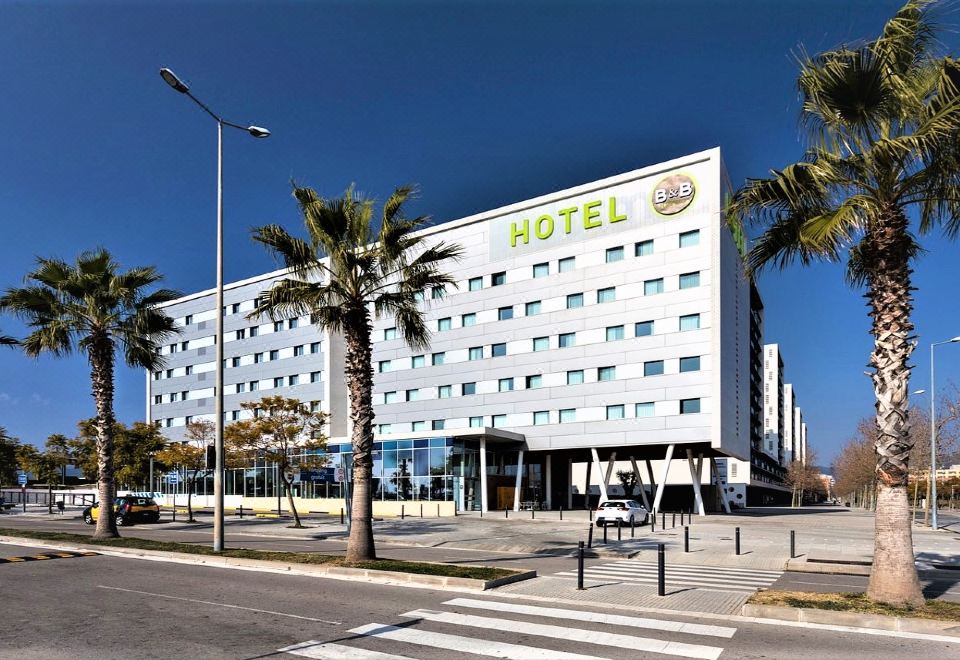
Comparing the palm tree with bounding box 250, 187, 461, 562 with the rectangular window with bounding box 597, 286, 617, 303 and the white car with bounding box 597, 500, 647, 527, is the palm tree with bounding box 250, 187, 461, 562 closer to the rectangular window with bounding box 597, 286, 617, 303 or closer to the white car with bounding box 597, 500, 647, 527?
the white car with bounding box 597, 500, 647, 527

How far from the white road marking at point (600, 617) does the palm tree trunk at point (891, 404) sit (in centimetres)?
301

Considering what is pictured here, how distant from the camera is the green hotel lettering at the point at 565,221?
49.7m

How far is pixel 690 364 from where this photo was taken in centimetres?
4572

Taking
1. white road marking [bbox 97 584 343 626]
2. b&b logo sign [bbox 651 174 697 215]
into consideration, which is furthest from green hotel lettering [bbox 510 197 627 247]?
white road marking [bbox 97 584 343 626]

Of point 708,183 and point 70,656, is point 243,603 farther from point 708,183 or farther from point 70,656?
point 708,183

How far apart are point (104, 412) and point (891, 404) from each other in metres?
24.3

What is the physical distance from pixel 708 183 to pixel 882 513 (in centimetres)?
3746

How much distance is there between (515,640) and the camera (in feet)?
31.5

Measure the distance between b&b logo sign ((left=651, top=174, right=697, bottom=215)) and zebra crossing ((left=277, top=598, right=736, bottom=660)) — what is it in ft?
128

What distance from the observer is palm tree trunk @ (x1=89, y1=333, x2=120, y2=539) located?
25.2m

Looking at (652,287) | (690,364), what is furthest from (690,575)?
(652,287)

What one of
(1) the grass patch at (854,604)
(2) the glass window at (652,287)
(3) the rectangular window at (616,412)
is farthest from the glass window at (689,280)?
(1) the grass patch at (854,604)

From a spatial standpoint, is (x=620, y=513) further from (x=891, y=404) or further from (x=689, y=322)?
(x=891, y=404)

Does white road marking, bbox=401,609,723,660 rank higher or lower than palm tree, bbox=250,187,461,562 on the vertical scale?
lower
